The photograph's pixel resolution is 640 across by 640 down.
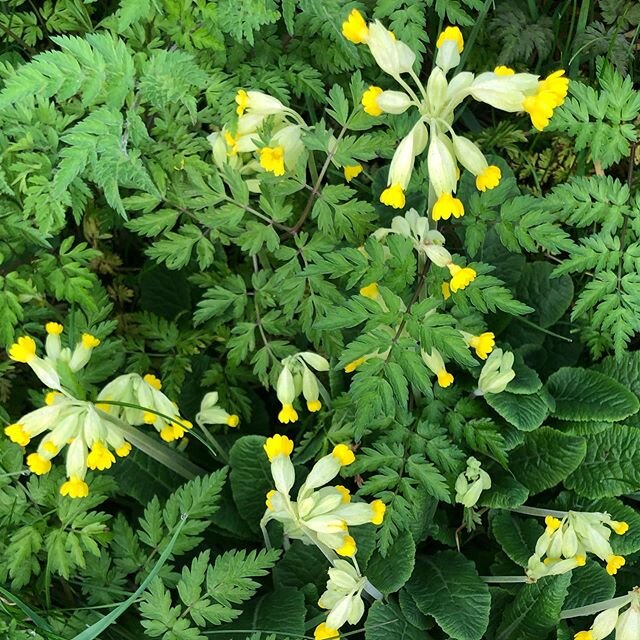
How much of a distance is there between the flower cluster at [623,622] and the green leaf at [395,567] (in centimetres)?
45

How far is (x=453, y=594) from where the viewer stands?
6.52 ft

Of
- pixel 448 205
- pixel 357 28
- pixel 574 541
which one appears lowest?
pixel 574 541

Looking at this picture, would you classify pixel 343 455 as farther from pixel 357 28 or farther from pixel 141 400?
pixel 357 28

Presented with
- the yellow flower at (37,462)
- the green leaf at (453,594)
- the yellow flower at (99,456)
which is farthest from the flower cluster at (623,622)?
the yellow flower at (37,462)

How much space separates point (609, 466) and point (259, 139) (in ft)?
4.17

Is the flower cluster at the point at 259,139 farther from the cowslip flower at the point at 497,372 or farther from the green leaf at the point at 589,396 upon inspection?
the green leaf at the point at 589,396

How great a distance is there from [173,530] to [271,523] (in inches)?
14.7

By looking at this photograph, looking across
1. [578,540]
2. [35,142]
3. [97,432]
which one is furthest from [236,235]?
[578,540]

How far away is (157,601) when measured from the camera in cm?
172

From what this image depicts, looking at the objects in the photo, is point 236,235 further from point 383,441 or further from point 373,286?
point 383,441

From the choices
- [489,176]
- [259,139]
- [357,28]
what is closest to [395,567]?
[489,176]

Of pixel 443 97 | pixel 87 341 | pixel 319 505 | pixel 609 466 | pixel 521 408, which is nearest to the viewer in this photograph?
pixel 443 97

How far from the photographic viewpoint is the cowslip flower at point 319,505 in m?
1.61

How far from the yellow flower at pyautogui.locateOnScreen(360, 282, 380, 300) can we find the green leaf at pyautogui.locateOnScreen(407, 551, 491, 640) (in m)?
0.79
